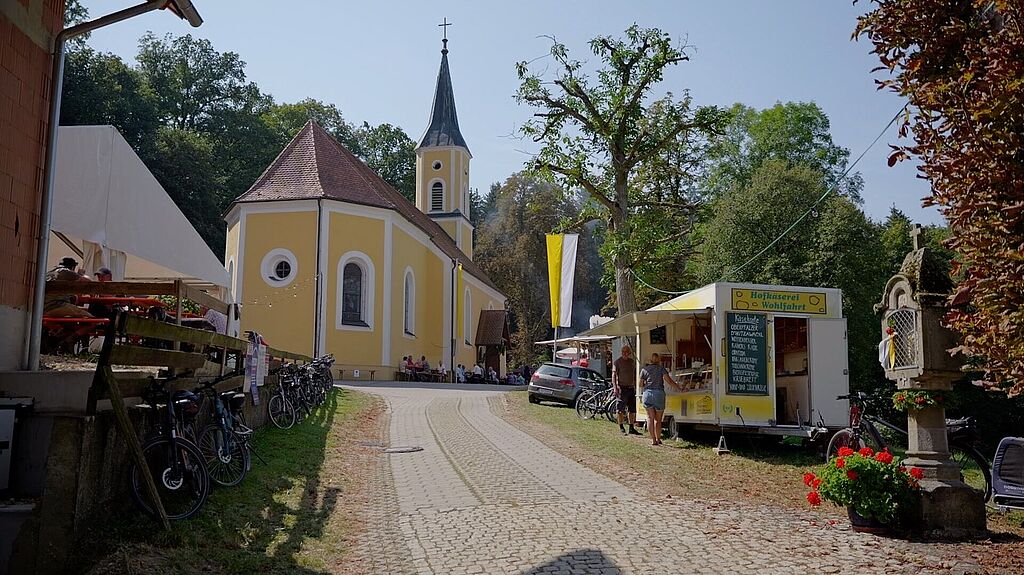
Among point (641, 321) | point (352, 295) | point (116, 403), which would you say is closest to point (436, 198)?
point (352, 295)

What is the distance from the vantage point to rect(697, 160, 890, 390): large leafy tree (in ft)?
92.3

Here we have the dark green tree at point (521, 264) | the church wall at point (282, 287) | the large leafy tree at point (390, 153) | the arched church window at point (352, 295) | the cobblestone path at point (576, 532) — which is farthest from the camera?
the large leafy tree at point (390, 153)

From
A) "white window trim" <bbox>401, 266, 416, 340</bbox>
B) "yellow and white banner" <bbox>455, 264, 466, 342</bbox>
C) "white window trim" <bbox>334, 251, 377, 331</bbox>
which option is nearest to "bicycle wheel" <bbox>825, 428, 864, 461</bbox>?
"white window trim" <bbox>334, 251, 377, 331</bbox>

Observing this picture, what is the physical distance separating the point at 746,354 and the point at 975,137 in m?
8.26

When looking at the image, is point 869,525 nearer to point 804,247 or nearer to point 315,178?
point 804,247

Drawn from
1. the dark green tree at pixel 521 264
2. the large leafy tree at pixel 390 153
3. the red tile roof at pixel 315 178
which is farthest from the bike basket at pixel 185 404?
the large leafy tree at pixel 390 153

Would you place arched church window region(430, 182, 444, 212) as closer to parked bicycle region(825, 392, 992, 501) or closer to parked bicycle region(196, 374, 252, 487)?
parked bicycle region(825, 392, 992, 501)

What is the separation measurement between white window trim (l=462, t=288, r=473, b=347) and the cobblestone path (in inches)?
1379

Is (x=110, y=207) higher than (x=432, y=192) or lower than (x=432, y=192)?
lower

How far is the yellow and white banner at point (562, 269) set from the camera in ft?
79.6

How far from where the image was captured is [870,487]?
23.6ft

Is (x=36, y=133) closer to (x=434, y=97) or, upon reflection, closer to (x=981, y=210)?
(x=981, y=210)

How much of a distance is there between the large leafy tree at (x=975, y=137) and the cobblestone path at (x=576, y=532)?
192 cm

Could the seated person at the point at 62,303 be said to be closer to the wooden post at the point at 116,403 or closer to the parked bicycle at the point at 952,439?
the wooden post at the point at 116,403
